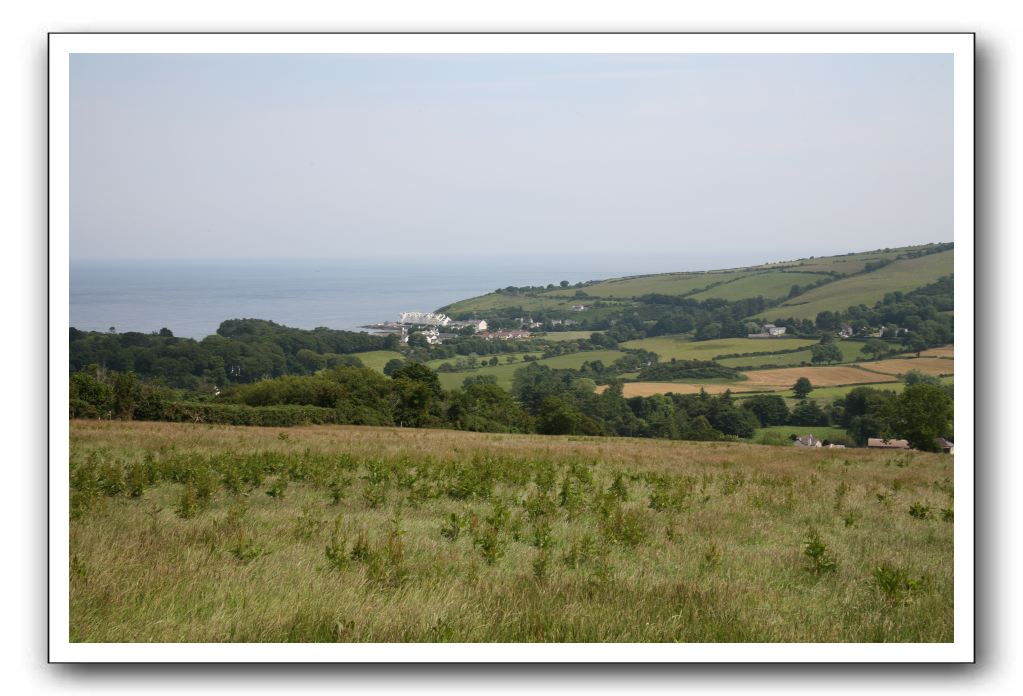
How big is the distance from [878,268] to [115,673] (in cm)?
613

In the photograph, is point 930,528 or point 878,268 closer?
point 930,528

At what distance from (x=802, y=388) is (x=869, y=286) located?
1.21 meters

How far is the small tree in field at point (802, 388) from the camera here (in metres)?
6.75

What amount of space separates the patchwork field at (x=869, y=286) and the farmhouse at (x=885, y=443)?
1.25 metres

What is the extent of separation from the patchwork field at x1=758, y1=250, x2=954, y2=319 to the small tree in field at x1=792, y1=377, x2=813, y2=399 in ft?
2.15

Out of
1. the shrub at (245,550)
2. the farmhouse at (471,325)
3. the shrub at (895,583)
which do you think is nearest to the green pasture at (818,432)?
the shrub at (895,583)

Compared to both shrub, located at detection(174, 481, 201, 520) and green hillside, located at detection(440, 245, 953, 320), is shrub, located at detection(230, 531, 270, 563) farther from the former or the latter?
green hillside, located at detection(440, 245, 953, 320)

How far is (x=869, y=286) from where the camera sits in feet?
20.1

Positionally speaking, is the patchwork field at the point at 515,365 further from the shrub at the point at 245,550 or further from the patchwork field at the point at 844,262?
the shrub at the point at 245,550

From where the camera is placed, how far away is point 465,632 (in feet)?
12.6

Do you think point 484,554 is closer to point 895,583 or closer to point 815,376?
point 895,583
